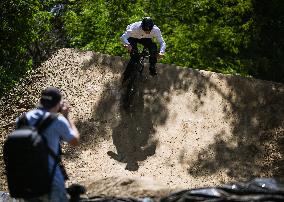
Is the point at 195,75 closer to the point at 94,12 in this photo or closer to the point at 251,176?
the point at 251,176

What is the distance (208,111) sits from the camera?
1127 cm

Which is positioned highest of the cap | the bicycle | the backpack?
the cap

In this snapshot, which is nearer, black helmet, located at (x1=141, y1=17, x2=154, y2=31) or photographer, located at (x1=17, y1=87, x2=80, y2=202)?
photographer, located at (x1=17, y1=87, x2=80, y2=202)

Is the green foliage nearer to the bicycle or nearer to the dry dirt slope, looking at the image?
the dry dirt slope

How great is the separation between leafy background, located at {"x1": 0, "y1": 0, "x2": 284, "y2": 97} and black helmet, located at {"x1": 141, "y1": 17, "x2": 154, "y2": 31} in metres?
8.06

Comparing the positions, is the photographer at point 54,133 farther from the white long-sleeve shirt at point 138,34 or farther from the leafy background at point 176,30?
the leafy background at point 176,30

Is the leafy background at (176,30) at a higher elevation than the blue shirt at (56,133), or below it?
below

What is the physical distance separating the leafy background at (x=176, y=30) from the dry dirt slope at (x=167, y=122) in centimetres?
534

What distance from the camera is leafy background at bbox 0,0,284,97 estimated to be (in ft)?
57.4

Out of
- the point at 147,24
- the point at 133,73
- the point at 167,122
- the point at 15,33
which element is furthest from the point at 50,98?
the point at 15,33

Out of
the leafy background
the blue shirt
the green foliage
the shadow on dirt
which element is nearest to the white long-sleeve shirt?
the shadow on dirt

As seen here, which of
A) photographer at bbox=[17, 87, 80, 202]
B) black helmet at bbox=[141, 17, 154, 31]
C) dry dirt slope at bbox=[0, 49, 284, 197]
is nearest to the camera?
photographer at bbox=[17, 87, 80, 202]

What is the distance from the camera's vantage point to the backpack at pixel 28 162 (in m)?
4.09

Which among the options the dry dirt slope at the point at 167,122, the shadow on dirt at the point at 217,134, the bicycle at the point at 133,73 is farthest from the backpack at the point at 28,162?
the bicycle at the point at 133,73
